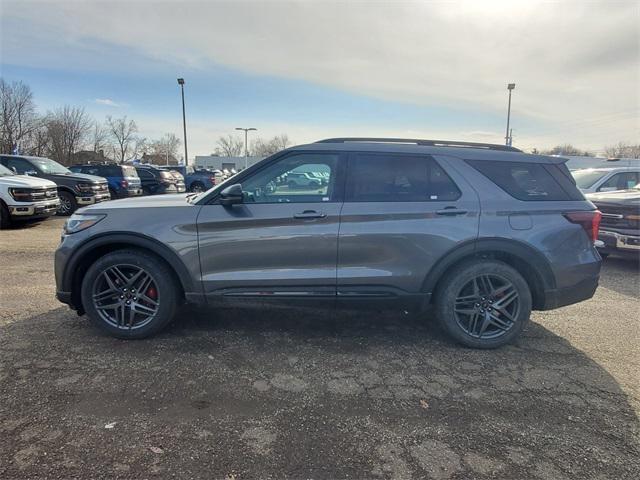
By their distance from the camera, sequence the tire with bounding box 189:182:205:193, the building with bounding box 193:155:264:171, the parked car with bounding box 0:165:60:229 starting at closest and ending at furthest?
the parked car with bounding box 0:165:60:229
the tire with bounding box 189:182:205:193
the building with bounding box 193:155:264:171

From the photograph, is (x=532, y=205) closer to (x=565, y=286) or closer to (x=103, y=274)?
(x=565, y=286)

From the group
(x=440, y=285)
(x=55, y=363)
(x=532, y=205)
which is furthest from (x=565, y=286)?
(x=55, y=363)

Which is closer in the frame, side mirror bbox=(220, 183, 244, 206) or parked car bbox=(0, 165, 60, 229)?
side mirror bbox=(220, 183, 244, 206)

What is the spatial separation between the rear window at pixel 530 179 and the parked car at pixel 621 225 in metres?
3.82

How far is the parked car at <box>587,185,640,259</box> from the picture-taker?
6.81 m

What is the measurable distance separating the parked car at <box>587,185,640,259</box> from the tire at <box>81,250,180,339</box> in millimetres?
6769

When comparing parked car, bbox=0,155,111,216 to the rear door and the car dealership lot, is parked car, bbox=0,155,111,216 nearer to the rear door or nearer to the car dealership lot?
the car dealership lot

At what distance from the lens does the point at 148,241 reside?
3.75 meters

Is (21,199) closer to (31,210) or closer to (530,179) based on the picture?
(31,210)

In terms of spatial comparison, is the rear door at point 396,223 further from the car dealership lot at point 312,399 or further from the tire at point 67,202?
the tire at point 67,202

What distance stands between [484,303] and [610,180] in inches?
298

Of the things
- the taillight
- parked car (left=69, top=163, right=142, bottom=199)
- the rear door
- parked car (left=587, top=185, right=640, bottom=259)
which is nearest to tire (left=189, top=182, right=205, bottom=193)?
parked car (left=69, top=163, right=142, bottom=199)

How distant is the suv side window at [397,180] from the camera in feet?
12.3

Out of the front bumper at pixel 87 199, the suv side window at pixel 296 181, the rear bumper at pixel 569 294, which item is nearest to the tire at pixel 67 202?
the front bumper at pixel 87 199
